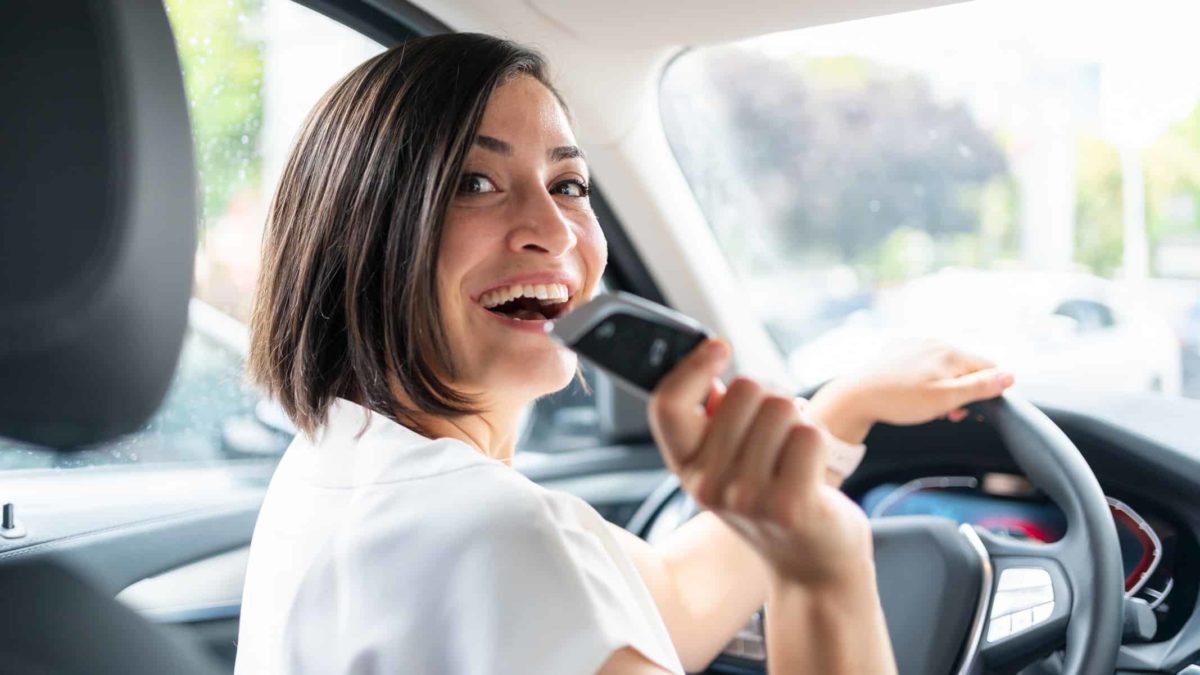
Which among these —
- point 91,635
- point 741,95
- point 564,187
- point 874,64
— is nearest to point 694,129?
point 741,95

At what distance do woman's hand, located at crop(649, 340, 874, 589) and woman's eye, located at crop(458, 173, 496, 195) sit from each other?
1.53 feet

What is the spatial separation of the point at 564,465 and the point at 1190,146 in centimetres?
151

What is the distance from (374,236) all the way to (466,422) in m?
0.25

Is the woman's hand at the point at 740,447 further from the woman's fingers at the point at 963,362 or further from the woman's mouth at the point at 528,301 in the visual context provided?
the woman's fingers at the point at 963,362

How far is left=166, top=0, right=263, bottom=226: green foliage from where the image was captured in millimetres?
1859

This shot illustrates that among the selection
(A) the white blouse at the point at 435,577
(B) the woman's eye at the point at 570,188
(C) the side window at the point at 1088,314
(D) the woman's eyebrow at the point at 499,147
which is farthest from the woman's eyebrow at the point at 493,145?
(C) the side window at the point at 1088,314

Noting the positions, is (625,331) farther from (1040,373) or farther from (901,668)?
(1040,373)

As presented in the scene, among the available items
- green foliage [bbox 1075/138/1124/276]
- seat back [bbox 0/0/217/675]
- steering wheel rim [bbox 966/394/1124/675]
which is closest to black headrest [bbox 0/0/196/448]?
seat back [bbox 0/0/217/675]

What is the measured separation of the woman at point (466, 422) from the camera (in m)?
0.97

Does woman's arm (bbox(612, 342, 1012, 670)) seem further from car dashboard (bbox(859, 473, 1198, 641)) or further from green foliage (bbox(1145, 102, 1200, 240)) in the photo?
green foliage (bbox(1145, 102, 1200, 240))

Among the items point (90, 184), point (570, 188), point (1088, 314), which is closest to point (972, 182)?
point (1088, 314)

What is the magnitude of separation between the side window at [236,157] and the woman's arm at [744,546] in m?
0.78

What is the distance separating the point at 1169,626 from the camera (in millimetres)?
1630

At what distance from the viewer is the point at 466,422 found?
4.40 ft
